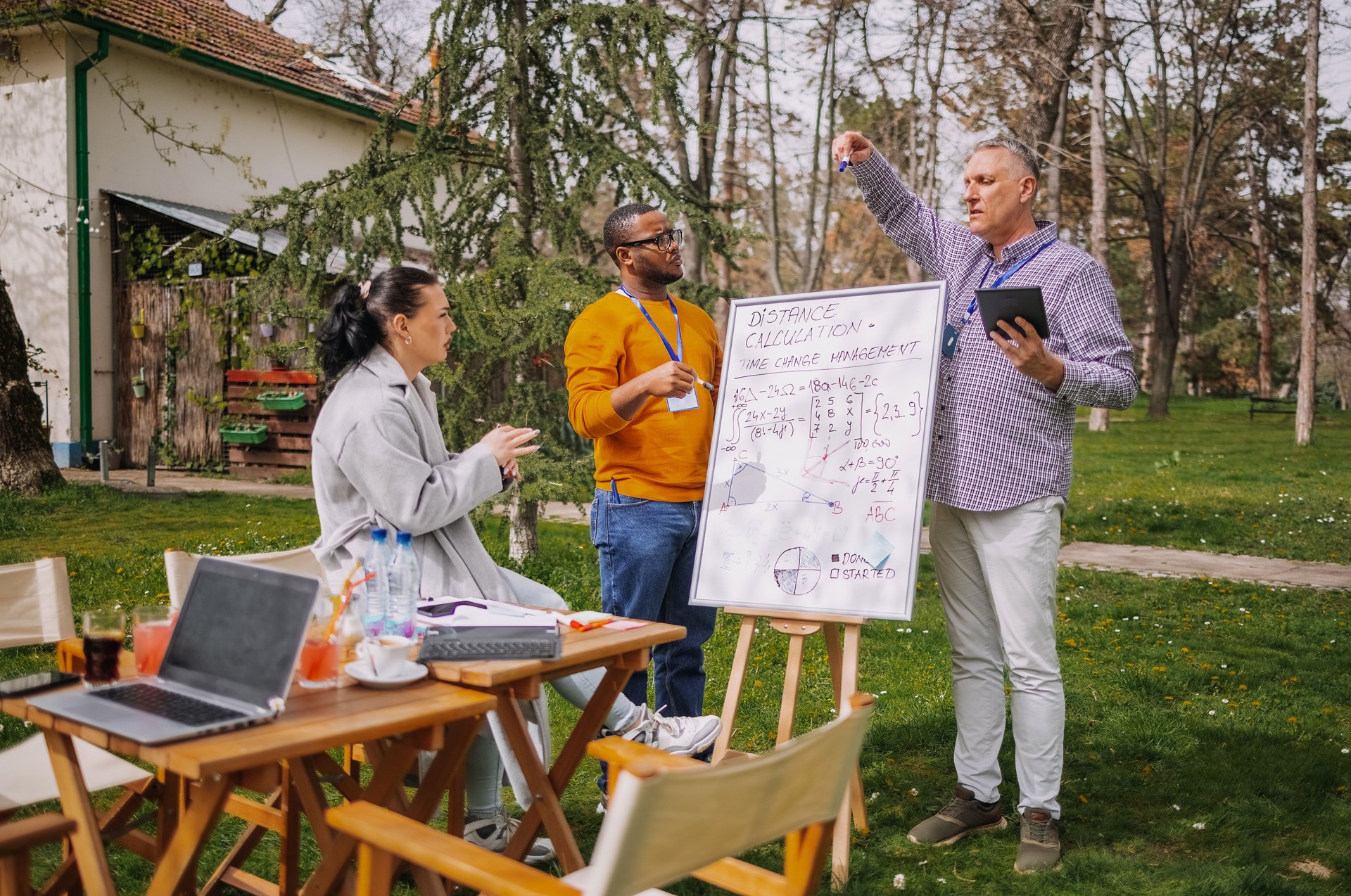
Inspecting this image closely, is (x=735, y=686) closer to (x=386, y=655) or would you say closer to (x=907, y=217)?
(x=386, y=655)

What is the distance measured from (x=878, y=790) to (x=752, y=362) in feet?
5.47

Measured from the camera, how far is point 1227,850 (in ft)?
12.2

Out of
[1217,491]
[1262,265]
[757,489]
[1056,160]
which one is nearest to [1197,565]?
[1217,491]

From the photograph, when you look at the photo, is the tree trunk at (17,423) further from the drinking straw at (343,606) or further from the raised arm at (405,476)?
the drinking straw at (343,606)

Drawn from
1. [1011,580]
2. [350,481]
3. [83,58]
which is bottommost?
[1011,580]

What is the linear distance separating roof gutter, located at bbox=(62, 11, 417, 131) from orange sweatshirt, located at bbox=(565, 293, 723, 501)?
391 inches

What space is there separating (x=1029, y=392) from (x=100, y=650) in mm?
2659

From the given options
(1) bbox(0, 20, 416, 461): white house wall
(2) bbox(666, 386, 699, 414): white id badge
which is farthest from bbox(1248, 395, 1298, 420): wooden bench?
(2) bbox(666, 386, 699, 414): white id badge

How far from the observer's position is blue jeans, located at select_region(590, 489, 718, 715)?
12.7 ft

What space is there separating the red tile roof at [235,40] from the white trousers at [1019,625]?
35.5 ft

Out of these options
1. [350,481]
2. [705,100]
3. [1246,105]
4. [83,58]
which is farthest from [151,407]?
[1246,105]

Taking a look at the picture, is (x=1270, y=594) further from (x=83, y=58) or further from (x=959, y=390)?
(x=83, y=58)

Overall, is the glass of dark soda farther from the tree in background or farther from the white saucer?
the tree in background

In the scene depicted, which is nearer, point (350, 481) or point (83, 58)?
point (350, 481)
